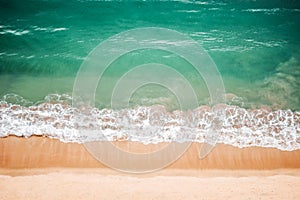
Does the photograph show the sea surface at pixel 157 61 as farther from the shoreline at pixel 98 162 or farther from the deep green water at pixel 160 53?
the shoreline at pixel 98 162

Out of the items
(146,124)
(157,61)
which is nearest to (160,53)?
(157,61)

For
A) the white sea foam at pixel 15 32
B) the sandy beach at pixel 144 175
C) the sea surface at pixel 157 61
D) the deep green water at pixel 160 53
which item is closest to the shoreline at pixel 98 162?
the sandy beach at pixel 144 175

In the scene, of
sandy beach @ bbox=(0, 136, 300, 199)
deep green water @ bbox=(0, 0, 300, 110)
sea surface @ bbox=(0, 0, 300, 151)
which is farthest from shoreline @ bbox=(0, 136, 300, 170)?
deep green water @ bbox=(0, 0, 300, 110)

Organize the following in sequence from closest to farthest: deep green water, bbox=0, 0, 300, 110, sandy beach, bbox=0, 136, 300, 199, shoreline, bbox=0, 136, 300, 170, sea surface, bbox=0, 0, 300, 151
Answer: sandy beach, bbox=0, 136, 300, 199 < shoreline, bbox=0, 136, 300, 170 < sea surface, bbox=0, 0, 300, 151 < deep green water, bbox=0, 0, 300, 110

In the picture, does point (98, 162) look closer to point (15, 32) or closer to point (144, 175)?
point (144, 175)

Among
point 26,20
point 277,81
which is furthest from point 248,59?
point 26,20

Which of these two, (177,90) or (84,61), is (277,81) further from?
(84,61)

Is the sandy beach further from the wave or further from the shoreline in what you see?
the wave
